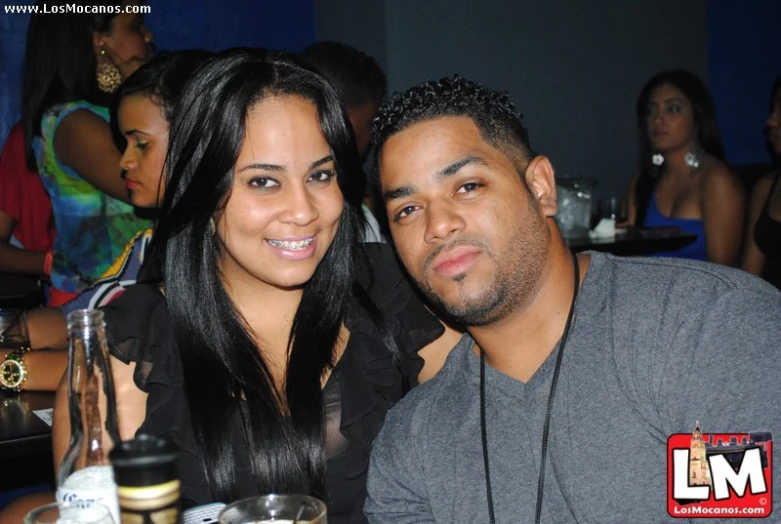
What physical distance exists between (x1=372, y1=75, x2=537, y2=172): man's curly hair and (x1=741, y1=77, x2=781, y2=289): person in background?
2805 mm

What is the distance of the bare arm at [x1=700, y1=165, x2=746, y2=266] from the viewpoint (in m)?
4.61

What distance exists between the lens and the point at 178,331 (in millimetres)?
1967

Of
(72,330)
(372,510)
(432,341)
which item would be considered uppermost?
(72,330)

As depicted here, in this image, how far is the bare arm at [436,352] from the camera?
2.10 metres

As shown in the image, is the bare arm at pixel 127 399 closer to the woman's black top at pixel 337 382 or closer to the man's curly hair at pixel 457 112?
the woman's black top at pixel 337 382

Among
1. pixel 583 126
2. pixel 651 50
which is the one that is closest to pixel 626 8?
pixel 651 50

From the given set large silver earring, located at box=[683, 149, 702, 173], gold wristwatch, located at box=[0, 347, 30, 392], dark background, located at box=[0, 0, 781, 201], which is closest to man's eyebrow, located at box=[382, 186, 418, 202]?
gold wristwatch, located at box=[0, 347, 30, 392]

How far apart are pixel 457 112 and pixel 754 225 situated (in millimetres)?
3162

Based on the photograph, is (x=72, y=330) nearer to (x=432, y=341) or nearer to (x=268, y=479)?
(x=268, y=479)

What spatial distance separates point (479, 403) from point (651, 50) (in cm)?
545

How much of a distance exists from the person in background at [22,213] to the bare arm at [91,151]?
0.72 m

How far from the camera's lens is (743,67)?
706 cm

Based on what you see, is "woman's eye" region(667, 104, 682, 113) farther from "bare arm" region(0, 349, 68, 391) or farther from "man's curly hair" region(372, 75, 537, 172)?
"bare arm" region(0, 349, 68, 391)

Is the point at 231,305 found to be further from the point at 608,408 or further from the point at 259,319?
the point at 608,408
